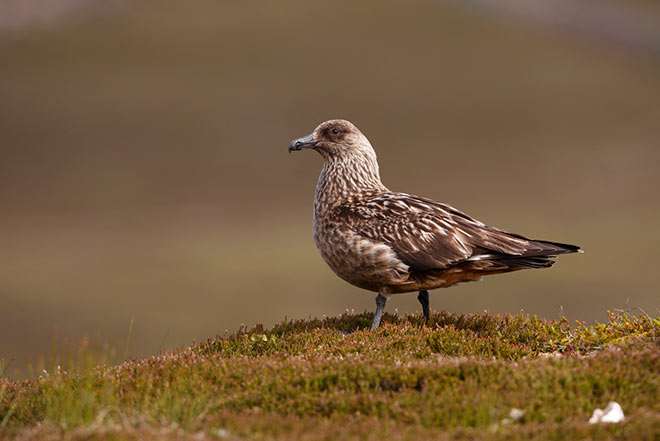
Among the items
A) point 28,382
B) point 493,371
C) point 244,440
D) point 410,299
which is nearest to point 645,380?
point 493,371

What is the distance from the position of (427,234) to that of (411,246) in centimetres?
30

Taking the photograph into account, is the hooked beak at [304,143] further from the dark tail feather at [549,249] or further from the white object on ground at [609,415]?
the white object on ground at [609,415]

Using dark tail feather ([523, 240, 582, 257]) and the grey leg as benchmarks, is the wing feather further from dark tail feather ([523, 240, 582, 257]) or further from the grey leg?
the grey leg

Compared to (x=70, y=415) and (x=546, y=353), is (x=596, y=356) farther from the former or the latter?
(x=70, y=415)

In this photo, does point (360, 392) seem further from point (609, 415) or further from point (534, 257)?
point (534, 257)

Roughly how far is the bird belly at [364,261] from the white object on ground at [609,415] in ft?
12.3

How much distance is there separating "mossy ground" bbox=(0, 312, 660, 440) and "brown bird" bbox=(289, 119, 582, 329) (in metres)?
Result: 0.85

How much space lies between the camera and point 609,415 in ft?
A: 21.5

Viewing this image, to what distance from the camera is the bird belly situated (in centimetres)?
1002

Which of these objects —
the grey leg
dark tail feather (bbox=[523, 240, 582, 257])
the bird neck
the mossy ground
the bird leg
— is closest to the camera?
the mossy ground

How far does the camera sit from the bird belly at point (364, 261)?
10.0 meters

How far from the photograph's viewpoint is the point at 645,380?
24.0ft

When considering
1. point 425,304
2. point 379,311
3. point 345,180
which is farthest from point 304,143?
point 425,304

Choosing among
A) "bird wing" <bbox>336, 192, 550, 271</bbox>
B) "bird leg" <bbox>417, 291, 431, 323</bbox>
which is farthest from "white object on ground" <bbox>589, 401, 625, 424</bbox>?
"bird leg" <bbox>417, 291, 431, 323</bbox>
